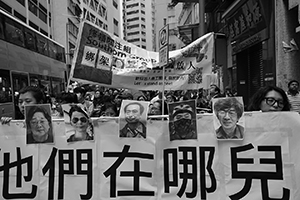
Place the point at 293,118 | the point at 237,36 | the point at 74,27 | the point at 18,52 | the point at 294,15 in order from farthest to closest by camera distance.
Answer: the point at 74,27 → the point at 237,36 → the point at 18,52 → the point at 294,15 → the point at 293,118

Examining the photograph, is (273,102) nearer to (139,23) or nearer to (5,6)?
(5,6)

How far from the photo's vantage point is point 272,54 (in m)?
10.4

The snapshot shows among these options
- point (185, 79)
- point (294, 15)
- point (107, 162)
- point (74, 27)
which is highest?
point (74, 27)

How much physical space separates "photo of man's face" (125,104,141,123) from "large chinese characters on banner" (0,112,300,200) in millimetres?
123

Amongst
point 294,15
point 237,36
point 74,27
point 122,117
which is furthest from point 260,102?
point 74,27

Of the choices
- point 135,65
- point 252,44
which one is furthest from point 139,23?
point 135,65

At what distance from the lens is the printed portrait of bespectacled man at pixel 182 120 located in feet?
9.79

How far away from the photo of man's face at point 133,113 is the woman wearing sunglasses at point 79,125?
0.37m

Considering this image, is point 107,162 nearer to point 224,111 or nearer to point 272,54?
point 224,111

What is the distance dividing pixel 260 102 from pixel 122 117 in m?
1.34

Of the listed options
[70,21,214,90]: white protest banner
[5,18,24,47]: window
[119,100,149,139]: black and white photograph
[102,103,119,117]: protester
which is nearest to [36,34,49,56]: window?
[5,18,24,47]: window

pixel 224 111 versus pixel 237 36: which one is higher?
pixel 237 36

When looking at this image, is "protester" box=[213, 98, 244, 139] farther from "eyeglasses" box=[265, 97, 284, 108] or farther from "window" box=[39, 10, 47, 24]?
"window" box=[39, 10, 47, 24]

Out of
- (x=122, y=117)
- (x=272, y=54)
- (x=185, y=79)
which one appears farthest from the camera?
(x=272, y=54)
